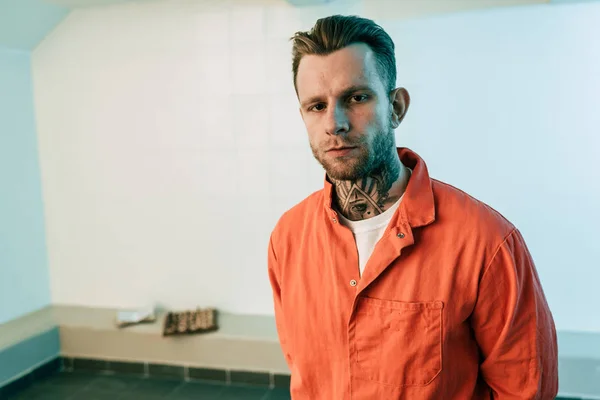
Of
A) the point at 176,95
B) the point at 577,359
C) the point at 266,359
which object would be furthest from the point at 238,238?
the point at 577,359

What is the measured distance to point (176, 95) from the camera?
3.39 meters

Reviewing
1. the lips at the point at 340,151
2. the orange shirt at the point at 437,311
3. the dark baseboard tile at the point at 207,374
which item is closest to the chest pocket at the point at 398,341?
the orange shirt at the point at 437,311

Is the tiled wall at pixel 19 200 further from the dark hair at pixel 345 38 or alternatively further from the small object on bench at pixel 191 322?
the dark hair at pixel 345 38

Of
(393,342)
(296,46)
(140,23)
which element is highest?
(140,23)

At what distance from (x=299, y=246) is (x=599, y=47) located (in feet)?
7.33

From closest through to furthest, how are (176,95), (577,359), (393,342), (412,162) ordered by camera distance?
1. (393,342)
2. (412,162)
3. (577,359)
4. (176,95)

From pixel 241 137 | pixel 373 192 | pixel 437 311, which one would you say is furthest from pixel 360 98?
pixel 241 137

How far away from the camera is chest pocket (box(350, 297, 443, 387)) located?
1.23 meters

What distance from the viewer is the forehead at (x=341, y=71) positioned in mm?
1247

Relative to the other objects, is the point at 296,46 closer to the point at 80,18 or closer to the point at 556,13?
the point at 556,13

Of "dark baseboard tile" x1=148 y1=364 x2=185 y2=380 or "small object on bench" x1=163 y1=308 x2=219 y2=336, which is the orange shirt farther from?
"dark baseboard tile" x1=148 y1=364 x2=185 y2=380

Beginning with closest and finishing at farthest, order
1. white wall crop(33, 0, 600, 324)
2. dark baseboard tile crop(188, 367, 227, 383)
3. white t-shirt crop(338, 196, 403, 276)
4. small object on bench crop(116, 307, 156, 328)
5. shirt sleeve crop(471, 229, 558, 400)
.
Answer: shirt sleeve crop(471, 229, 558, 400)
white t-shirt crop(338, 196, 403, 276)
white wall crop(33, 0, 600, 324)
dark baseboard tile crop(188, 367, 227, 383)
small object on bench crop(116, 307, 156, 328)

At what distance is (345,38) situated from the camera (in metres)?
1.25

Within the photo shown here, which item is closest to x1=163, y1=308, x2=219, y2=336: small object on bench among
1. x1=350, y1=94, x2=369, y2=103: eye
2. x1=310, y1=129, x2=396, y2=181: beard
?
x1=310, y1=129, x2=396, y2=181: beard
